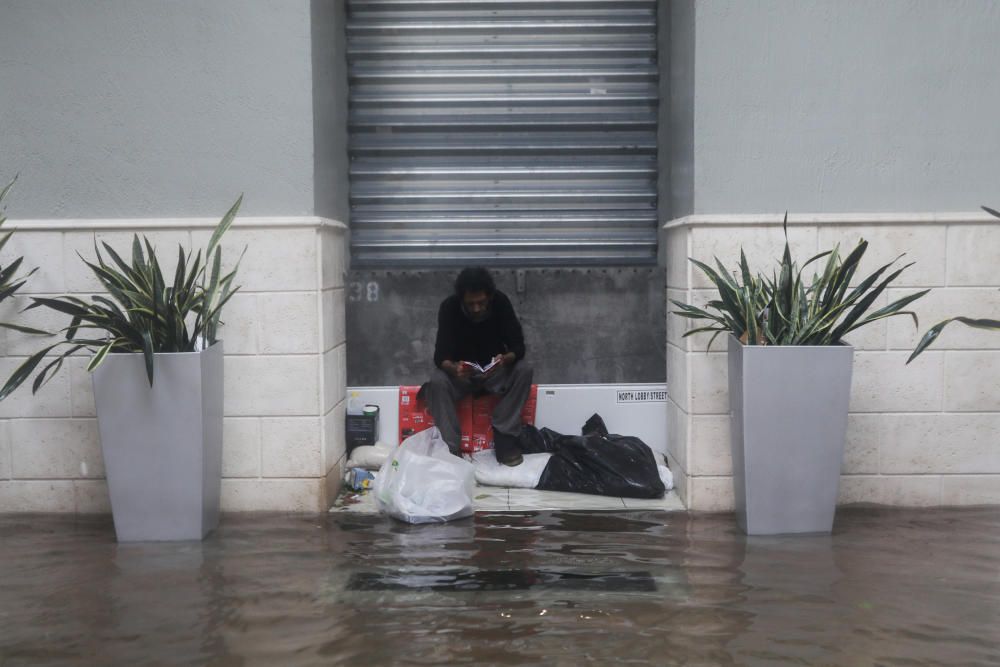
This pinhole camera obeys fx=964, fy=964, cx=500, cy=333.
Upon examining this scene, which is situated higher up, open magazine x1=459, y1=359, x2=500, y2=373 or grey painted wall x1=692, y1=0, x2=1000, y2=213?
grey painted wall x1=692, y1=0, x2=1000, y2=213

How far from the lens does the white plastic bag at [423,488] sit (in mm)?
4363

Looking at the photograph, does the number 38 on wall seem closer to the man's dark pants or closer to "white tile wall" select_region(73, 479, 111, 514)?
the man's dark pants

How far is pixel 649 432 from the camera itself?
5.29 m

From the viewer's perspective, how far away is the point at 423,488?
4398 millimetres

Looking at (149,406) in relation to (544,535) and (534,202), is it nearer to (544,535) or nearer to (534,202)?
(544,535)

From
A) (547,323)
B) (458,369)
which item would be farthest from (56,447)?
(547,323)

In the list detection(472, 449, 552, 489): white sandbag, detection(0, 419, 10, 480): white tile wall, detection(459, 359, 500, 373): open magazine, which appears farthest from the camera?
detection(459, 359, 500, 373): open magazine

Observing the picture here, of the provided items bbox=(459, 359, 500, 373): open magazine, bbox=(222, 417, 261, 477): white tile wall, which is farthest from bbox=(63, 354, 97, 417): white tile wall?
bbox=(459, 359, 500, 373): open magazine

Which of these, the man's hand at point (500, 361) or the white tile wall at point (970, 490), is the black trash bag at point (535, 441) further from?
the white tile wall at point (970, 490)

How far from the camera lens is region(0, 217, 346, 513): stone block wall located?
444 centimetres

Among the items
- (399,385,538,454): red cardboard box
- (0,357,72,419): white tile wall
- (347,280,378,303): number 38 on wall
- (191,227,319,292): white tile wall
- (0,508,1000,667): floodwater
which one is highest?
(191,227,319,292): white tile wall

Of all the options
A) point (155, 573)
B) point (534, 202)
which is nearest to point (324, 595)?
point (155, 573)

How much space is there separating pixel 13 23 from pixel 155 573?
2587 mm

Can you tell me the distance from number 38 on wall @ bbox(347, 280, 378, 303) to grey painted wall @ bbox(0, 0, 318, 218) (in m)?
1.00
